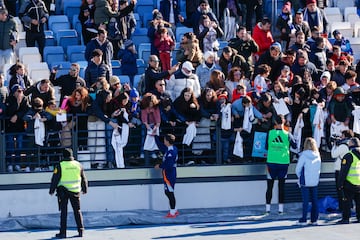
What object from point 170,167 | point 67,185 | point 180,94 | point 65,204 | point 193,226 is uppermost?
point 180,94

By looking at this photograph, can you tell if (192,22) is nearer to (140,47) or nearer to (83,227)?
(140,47)

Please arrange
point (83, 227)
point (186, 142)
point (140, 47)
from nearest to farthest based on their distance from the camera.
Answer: point (83, 227), point (186, 142), point (140, 47)

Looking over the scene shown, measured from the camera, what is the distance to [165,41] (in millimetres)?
29047

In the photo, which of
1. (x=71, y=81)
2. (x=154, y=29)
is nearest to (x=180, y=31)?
(x=154, y=29)

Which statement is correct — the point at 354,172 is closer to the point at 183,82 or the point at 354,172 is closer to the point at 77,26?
the point at 183,82

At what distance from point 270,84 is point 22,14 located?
5.71m

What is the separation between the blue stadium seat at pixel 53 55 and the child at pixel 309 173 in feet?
20.2

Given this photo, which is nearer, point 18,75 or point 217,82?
point 18,75

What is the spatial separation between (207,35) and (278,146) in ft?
11.9

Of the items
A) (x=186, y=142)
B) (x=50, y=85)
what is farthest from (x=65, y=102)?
(x=186, y=142)

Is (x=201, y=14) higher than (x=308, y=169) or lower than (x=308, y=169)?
higher

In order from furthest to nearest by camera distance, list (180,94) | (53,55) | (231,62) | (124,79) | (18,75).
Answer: (53,55)
(124,79)
(231,62)
(18,75)
(180,94)

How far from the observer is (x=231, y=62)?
93.6ft

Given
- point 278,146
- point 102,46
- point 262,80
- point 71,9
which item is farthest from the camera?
point 71,9
